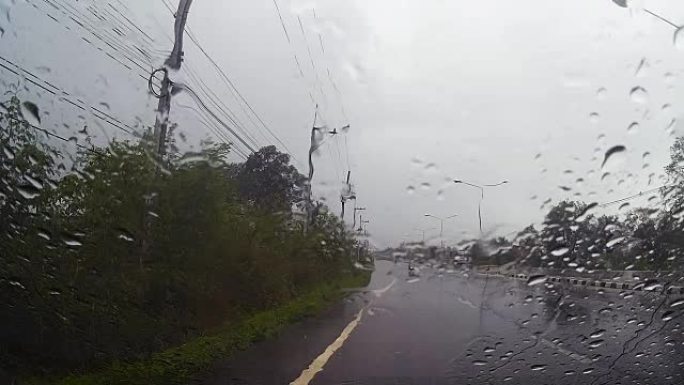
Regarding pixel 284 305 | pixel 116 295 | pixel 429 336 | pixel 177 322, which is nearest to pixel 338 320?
pixel 284 305

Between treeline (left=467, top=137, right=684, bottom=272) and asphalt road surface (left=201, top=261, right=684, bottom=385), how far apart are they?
89 centimetres

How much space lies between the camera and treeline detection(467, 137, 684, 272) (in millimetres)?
10320

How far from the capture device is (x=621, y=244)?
35.7 ft

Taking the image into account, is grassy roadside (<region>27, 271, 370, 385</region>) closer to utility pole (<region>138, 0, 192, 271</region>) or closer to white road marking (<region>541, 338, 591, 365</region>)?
utility pole (<region>138, 0, 192, 271</region>)

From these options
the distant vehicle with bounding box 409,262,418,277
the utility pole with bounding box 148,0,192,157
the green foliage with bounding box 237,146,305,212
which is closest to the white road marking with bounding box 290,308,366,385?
the utility pole with bounding box 148,0,192,157

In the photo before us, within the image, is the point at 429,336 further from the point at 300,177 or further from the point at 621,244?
the point at 300,177

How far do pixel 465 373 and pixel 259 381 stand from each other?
8.39 ft

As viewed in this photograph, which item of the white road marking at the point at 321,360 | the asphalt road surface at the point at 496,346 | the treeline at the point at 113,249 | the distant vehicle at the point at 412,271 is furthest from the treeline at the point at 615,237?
the distant vehicle at the point at 412,271

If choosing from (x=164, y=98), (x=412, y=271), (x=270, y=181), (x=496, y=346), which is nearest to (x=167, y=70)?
(x=164, y=98)

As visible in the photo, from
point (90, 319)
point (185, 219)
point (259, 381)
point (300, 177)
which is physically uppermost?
point (300, 177)

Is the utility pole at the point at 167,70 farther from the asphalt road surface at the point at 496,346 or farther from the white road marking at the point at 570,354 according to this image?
the white road marking at the point at 570,354

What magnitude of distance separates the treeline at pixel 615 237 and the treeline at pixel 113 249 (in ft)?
19.4

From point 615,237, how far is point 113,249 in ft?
25.3

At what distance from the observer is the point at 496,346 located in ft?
35.5
